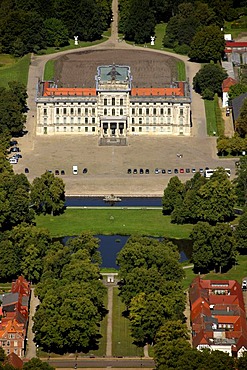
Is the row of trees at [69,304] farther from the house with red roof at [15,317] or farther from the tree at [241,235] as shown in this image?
the tree at [241,235]

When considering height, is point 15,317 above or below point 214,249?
below

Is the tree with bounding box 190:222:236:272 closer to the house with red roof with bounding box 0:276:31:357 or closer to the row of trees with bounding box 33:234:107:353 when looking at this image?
the row of trees with bounding box 33:234:107:353

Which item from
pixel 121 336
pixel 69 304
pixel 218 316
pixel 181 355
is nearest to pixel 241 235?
pixel 218 316

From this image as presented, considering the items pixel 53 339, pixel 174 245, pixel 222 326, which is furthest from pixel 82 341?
pixel 174 245

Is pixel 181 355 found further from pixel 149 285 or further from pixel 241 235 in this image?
pixel 241 235

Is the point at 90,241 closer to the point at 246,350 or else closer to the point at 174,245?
the point at 174,245

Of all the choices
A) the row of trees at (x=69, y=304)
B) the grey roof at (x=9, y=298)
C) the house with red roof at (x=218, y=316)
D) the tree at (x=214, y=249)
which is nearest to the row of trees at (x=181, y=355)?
the house with red roof at (x=218, y=316)
